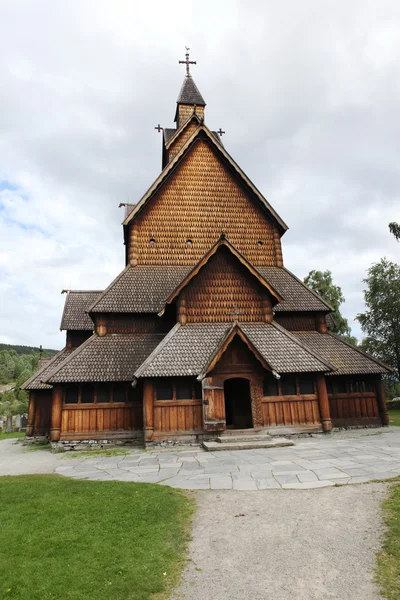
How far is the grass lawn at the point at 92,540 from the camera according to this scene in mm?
3735

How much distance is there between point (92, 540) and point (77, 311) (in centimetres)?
1552

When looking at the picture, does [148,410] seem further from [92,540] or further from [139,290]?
[92,540]

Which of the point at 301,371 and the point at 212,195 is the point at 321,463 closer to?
the point at 301,371

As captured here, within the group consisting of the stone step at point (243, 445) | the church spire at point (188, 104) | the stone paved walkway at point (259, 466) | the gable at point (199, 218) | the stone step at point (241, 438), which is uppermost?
the church spire at point (188, 104)

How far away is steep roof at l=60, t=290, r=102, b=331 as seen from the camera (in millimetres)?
18219

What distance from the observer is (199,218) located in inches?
725

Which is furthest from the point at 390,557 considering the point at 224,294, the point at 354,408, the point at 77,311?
the point at 77,311

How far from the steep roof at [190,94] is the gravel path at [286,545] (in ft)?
74.3

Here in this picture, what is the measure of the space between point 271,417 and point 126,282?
27.1 ft

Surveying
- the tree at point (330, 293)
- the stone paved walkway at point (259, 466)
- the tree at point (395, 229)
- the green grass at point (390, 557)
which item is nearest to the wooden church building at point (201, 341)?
the stone paved walkway at point (259, 466)

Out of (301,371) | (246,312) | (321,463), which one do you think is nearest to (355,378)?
(301,371)

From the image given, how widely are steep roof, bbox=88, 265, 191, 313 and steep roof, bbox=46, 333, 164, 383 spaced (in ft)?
3.85

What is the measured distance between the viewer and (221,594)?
11.9ft

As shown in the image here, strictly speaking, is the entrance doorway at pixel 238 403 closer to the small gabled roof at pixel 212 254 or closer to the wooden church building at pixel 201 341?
the wooden church building at pixel 201 341
